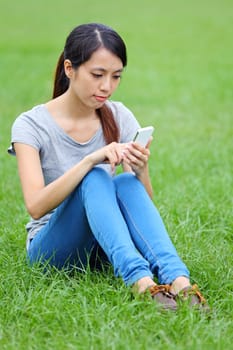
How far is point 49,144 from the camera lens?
380cm

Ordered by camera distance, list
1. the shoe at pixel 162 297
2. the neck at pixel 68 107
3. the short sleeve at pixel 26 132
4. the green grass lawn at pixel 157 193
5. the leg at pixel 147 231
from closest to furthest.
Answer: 1. the green grass lawn at pixel 157 193
2. the shoe at pixel 162 297
3. the leg at pixel 147 231
4. the short sleeve at pixel 26 132
5. the neck at pixel 68 107

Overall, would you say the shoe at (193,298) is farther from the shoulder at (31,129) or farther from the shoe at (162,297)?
the shoulder at (31,129)

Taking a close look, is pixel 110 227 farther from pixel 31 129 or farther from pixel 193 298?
pixel 31 129

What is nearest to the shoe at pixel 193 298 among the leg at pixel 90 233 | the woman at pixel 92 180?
the woman at pixel 92 180

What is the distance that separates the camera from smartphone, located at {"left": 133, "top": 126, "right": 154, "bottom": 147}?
3535 mm

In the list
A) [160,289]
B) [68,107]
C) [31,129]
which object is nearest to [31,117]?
[31,129]

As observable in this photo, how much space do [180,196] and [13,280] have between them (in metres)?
1.87

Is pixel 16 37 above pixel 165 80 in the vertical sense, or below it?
above

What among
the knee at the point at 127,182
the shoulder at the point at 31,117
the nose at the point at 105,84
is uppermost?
the nose at the point at 105,84

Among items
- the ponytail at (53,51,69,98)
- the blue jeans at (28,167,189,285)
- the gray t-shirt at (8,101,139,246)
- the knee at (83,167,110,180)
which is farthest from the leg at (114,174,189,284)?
the ponytail at (53,51,69,98)

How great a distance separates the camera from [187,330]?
126 inches

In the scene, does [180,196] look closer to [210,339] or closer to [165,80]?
[210,339]

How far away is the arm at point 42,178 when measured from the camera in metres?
3.55

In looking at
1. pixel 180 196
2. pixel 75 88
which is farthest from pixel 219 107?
pixel 75 88
